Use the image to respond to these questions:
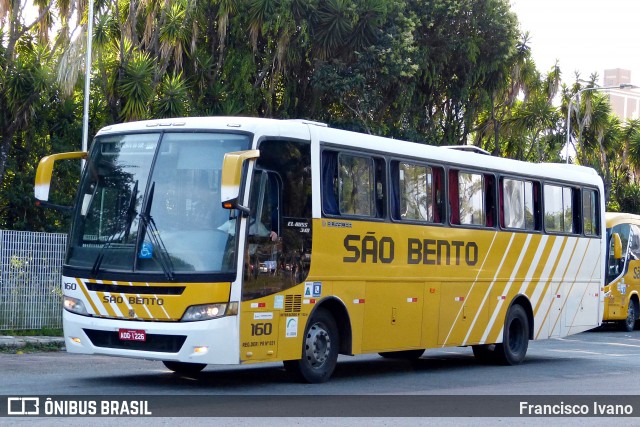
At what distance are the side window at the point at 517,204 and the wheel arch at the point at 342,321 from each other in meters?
4.70

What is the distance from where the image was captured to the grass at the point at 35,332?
2005 cm

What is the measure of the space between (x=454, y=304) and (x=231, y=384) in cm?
447

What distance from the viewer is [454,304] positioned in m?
16.8

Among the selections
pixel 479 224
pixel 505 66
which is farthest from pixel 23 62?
pixel 505 66

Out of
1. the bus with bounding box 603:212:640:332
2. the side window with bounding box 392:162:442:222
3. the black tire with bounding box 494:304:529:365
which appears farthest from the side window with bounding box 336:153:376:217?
the bus with bounding box 603:212:640:332

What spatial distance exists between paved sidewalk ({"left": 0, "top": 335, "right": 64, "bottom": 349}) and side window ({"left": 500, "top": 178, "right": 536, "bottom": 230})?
A: 7.96 metres

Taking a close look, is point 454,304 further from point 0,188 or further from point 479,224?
point 0,188

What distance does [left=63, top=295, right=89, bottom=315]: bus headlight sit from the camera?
42.0ft

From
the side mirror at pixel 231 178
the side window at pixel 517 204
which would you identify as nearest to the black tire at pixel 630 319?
the side window at pixel 517 204

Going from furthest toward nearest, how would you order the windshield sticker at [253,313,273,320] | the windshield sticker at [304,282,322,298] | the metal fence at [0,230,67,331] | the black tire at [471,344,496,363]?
the metal fence at [0,230,67,331], the black tire at [471,344,496,363], the windshield sticker at [304,282,322,298], the windshield sticker at [253,313,273,320]

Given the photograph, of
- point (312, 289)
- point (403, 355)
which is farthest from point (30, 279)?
point (312, 289)

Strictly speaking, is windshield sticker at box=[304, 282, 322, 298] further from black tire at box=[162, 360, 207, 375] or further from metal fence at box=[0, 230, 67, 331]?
metal fence at box=[0, 230, 67, 331]

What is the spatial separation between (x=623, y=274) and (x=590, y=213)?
10605 mm

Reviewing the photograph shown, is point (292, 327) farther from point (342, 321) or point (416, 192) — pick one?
point (416, 192)
